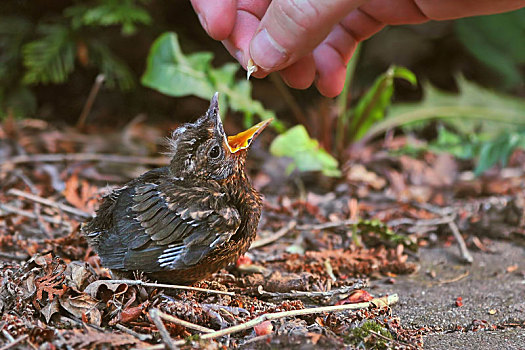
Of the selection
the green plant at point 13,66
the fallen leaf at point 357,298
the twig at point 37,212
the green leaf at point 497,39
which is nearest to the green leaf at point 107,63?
the green plant at point 13,66

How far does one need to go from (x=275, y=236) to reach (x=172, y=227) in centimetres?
127

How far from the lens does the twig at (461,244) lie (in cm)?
374

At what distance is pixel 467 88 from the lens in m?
6.30

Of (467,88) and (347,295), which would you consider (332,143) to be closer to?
(467,88)

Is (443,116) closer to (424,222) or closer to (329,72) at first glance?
(424,222)

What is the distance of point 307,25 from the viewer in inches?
91.4

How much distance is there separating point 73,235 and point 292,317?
4.72 ft

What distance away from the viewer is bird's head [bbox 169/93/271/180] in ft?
9.15

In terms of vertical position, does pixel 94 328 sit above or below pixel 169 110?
above

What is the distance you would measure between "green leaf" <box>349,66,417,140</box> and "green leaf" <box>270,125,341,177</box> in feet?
2.82

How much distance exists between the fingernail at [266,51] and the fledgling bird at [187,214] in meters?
0.37

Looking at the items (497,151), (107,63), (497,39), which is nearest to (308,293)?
(497,151)

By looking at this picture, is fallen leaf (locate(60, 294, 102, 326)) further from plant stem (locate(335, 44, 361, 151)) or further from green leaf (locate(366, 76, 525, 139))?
green leaf (locate(366, 76, 525, 139))

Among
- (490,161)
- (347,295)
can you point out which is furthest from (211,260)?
(490,161)
